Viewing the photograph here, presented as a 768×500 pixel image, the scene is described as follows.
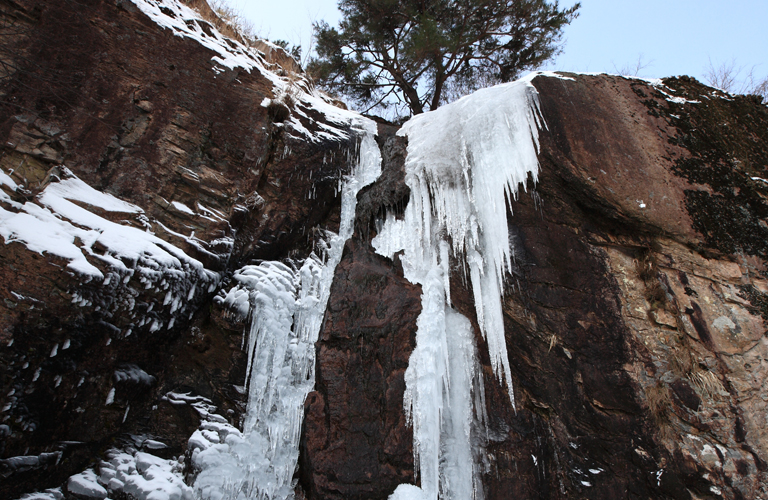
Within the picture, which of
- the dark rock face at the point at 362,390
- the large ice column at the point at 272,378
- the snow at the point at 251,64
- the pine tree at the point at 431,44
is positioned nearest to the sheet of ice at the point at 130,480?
the large ice column at the point at 272,378

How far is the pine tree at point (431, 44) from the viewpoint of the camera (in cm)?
770

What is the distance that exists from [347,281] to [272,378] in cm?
127

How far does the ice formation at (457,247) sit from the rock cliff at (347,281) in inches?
5.5

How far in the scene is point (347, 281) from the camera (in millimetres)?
4609

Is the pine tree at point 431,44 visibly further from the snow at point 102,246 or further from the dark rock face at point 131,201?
the snow at point 102,246

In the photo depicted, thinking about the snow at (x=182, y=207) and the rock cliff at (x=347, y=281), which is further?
the snow at (x=182, y=207)

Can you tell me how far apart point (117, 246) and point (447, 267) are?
3163 mm

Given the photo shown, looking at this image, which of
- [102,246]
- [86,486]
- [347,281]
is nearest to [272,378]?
[347,281]

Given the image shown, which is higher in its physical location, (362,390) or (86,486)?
(362,390)

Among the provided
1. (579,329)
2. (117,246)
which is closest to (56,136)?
(117,246)

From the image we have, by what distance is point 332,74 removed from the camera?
864cm

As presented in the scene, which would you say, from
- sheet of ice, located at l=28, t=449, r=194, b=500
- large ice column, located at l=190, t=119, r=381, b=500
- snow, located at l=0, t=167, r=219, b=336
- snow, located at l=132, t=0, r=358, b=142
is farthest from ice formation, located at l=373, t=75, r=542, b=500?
snow, located at l=0, t=167, r=219, b=336

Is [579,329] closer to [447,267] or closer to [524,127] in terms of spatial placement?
[447,267]

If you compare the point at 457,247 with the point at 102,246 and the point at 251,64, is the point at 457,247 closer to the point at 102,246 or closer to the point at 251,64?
the point at 102,246
